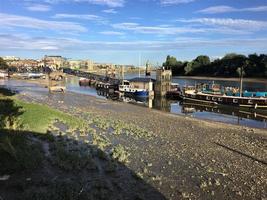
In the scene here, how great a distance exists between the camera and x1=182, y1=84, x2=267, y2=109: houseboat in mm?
59406

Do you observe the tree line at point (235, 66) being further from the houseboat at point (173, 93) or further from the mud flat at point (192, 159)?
the mud flat at point (192, 159)

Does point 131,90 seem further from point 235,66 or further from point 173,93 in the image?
point 235,66

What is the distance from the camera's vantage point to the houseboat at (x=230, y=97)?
5941 cm

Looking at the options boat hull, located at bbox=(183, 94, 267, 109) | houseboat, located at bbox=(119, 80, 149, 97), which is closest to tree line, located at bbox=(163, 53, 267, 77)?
houseboat, located at bbox=(119, 80, 149, 97)

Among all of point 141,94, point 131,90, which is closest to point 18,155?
point 141,94

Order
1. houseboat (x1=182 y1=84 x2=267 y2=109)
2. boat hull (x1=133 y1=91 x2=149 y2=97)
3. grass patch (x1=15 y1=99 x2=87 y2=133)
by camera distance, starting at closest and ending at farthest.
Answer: grass patch (x1=15 y1=99 x2=87 y2=133) → houseboat (x1=182 y1=84 x2=267 y2=109) → boat hull (x1=133 y1=91 x2=149 y2=97)

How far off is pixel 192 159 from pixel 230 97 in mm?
46790

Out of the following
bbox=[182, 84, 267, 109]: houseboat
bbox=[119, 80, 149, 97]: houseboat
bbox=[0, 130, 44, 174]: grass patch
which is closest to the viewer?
bbox=[0, 130, 44, 174]: grass patch

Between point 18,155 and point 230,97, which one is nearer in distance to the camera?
point 18,155

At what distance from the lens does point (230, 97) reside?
63000mm

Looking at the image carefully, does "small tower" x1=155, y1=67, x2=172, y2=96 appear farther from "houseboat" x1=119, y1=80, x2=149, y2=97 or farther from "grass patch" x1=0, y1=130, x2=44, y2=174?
"grass patch" x1=0, y1=130, x2=44, y2=174

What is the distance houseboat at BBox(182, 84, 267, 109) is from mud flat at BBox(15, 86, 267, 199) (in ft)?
107

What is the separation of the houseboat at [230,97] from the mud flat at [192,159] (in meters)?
32.5

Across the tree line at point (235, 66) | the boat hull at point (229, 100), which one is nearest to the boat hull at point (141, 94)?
the boat hull at point (229, 100)
